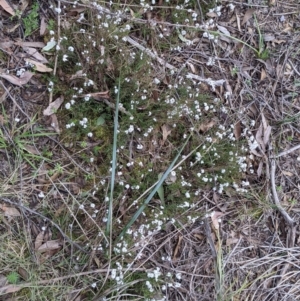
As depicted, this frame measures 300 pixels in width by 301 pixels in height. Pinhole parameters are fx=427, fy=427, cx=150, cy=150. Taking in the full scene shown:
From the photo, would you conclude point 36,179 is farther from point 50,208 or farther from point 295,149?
point 295,149

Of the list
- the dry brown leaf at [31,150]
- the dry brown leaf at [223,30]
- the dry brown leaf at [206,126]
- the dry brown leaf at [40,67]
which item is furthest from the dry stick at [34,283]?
the dry brown leaf at [223,30]

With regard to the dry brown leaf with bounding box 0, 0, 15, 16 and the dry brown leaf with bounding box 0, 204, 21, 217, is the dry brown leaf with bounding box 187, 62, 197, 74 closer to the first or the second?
the dry brown leaf with bounding box 0, 0, 15, 16

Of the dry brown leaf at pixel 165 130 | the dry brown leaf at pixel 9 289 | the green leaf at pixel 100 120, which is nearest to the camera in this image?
the dry brown leaf at pixel 9 289

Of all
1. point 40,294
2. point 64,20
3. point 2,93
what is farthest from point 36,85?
point 40,294

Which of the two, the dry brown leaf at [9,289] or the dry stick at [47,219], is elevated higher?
the dry stick at [47,219]

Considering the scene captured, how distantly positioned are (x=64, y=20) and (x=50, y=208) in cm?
123

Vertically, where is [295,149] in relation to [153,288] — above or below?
above

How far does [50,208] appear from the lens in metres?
2.72

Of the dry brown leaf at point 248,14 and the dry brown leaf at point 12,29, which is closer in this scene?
the dry brown leaf at point 12,29

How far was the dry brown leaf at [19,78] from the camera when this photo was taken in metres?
2.70

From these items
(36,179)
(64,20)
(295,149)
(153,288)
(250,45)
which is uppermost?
(64,20)

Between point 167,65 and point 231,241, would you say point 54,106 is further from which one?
point 231,241

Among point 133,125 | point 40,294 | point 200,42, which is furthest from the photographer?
point 200,42

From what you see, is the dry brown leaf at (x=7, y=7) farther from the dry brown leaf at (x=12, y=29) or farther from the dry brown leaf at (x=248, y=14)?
the dry brown leaf at (x=248, y=14)
